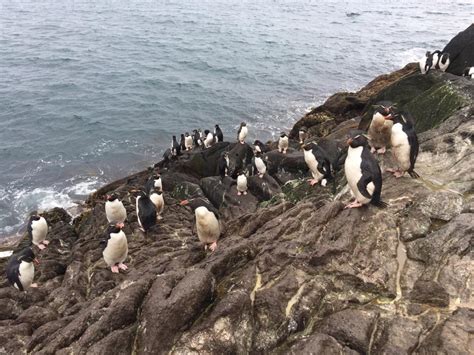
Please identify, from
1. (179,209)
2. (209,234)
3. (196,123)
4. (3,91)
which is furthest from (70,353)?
(3,91)

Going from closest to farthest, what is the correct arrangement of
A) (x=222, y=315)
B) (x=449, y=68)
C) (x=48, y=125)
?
(x=222, y=315) → (x=449, y=68) → (x=48, y=125)

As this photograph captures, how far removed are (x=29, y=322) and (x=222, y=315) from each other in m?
6.27

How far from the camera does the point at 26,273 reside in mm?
13852

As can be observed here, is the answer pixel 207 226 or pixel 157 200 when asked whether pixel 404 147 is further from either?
pixel 157 200

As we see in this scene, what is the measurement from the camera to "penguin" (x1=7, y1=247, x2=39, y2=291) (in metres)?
13.7

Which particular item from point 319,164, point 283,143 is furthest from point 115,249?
point 283,143

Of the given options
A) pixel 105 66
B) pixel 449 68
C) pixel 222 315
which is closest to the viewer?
pixel 222 315

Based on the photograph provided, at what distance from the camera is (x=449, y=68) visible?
27547 millimetres

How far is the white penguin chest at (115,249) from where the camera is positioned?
13.8 m

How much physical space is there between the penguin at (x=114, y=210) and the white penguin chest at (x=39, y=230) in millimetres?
2588

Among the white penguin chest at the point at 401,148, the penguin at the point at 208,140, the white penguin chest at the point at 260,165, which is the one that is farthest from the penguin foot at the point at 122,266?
the penguin at the point at 208,140

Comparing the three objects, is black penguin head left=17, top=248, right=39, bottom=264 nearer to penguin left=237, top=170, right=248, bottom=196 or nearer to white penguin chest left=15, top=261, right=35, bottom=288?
white penguin chest left=15, top=261, right=35, bottom=288

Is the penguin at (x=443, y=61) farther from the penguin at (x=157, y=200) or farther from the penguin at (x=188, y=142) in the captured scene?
the penguin at (x=157, y=200)

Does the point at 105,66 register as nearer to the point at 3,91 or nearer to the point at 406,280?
the point at 3,91
